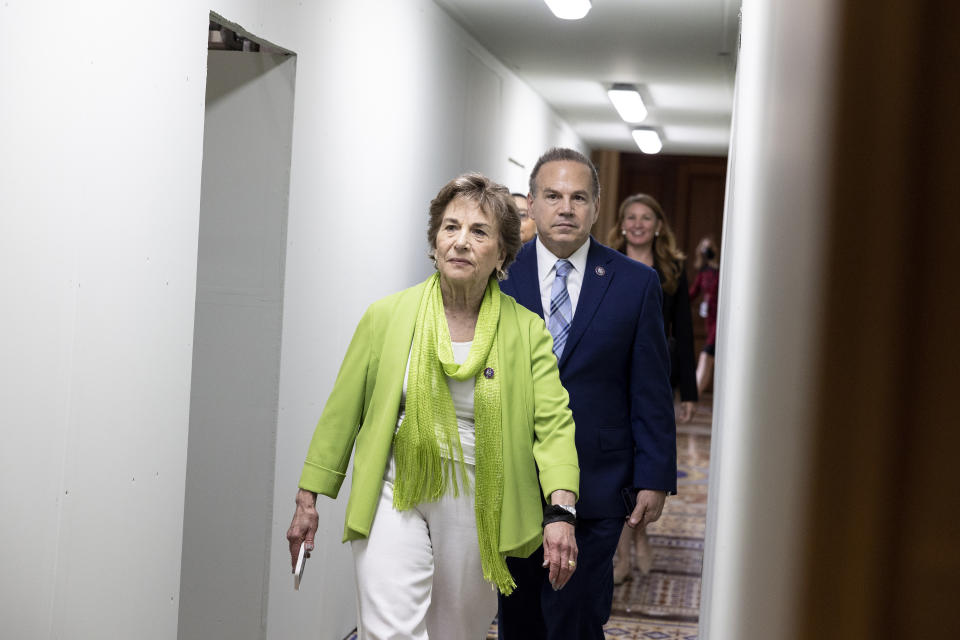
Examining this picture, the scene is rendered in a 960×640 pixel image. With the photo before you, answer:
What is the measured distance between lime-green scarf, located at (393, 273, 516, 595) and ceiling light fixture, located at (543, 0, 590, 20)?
3.56m

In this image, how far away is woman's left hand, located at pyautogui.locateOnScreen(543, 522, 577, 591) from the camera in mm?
2795

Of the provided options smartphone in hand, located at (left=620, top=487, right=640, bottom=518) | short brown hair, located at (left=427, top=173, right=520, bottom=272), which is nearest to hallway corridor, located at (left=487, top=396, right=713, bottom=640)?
smartphone in hand, located at (left=620, top=487, right=640, bottom=518)

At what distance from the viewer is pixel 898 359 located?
0.22m

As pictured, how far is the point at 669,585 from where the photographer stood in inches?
233

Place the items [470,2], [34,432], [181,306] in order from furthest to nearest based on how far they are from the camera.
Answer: [470,2] → [181,306] → [34,432]

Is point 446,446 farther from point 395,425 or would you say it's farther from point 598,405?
point 598,405

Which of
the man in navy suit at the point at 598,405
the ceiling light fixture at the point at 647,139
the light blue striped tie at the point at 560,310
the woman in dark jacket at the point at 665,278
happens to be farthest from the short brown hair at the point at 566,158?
the ceiling light fixture at the point at 647,139

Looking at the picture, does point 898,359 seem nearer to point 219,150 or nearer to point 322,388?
point 219,150

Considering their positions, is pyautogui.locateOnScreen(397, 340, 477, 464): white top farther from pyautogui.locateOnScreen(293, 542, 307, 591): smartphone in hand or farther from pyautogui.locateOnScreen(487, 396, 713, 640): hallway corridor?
pyautogui.locateOnScreen(487, 396, 713, 640): hallway corridor

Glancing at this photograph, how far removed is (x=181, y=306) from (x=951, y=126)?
306 centimetres

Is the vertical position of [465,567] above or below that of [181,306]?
below

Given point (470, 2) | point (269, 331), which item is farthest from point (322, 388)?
point (470, 2)

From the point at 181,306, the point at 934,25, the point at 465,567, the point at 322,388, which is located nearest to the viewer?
the point at 934,25

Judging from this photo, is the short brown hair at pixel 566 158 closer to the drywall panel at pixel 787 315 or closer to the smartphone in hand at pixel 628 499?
the smartphone in hand at pixel 628 499
